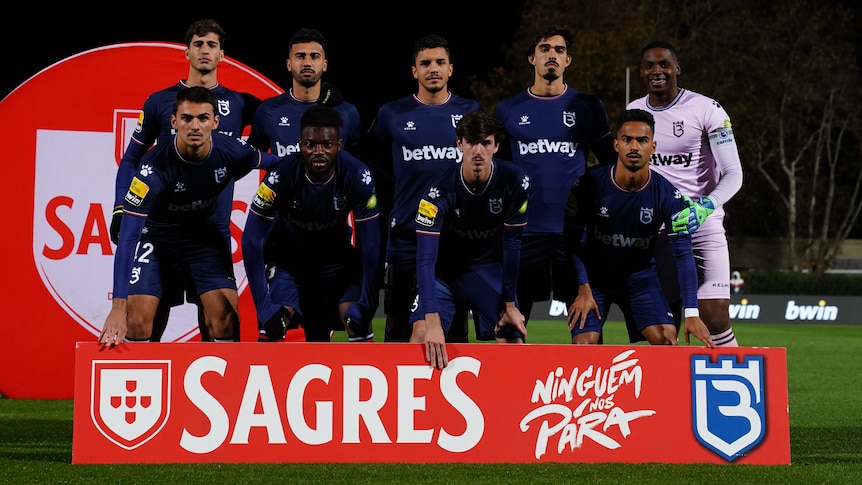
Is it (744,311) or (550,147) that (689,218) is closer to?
(550,147)

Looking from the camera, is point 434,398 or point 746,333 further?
point 746,333

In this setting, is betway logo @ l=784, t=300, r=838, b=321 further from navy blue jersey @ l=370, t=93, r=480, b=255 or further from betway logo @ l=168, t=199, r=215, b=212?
betway logo @ l=168, t=199, r=215, b=212

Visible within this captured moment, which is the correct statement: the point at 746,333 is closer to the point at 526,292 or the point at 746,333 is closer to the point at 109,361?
the point at 526,292

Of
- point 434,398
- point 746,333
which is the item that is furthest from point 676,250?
point 746,333

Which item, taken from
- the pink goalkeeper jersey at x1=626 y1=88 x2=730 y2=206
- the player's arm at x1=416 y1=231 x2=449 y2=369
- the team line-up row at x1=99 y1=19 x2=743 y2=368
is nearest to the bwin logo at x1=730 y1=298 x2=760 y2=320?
the team line-up row at x1=99 y1=19 x2=743 y2=368

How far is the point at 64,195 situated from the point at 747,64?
3091 centimetres

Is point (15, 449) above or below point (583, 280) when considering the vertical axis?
below

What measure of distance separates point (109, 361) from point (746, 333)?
16.0 m

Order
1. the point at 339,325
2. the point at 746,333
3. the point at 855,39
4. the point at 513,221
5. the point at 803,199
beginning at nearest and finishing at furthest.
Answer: the point at 513,221 → the point at 339,325 → the point at 746,333 → the point at 855,39 → the point at 803,199

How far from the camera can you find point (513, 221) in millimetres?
6660

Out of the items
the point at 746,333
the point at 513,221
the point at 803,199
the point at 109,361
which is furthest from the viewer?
the point at 803,199

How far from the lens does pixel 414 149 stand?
718 centimetres

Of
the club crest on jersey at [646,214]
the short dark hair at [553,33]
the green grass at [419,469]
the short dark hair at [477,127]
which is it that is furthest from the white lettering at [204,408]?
the short dark hair at [553,33]

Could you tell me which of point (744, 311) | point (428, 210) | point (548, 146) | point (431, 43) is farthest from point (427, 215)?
point (744, 311)
